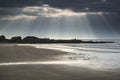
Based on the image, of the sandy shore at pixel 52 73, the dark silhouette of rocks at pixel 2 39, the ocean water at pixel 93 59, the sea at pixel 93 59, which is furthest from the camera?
the dark silhouette of rocks at pixel 2 39

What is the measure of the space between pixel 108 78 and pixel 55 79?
247 centimetres

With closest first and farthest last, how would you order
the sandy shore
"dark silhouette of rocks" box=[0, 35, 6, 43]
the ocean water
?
1. the sandy shore
2. the ocean water
3. "dark silhouette of rocks" box=[0, 35, 6, 43]

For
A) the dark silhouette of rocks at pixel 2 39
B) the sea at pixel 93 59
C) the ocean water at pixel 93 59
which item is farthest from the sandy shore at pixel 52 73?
the dark silhouette of rocks at pixel 2 39

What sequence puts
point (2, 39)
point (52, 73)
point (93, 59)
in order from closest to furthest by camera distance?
point (52, 73) < point (93, 59) < point (2, 39)

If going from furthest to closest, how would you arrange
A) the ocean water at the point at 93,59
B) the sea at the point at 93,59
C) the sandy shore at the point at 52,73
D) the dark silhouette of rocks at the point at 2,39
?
the dark silhouette of rocks at the point at 2,39, the ocean water at the point at 93,59, the sea at the point at 93,59, the sandy shore at the point at 52,73

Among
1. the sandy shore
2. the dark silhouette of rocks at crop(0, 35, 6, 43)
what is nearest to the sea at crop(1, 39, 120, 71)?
the sandy shore

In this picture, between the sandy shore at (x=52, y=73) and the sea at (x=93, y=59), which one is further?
the sea at (x=93, y=59)

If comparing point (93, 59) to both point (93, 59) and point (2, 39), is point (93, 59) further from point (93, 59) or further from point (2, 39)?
point (2, 39)

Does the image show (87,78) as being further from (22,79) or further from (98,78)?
(22,79)

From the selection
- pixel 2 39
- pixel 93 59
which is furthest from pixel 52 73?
pixel 2 39

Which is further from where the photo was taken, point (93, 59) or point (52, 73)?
point (93, 59)

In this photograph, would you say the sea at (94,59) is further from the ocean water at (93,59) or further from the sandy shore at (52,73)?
A: the sandy shore at (52,73)

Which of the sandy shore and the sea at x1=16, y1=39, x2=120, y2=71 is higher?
Result: the sandy shore

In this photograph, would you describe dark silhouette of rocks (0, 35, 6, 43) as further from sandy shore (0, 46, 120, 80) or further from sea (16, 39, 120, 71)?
sandy shore (0, 46, 120, 80)
